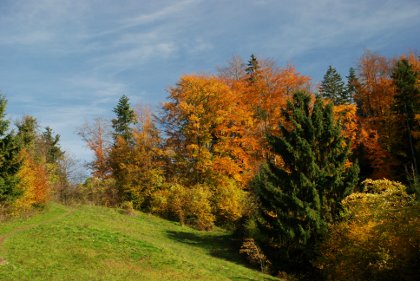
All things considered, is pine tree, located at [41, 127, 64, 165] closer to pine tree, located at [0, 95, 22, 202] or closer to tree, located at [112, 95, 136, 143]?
tree, located at [112, 95, 136, 143]

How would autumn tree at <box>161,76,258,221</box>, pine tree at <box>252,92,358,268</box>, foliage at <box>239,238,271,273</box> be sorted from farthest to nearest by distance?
autumn tree at <box>161,76,258,221</box>, foliage at <box>239,238,271,273</box>, pine tree at <box>252,92,358,268</box>

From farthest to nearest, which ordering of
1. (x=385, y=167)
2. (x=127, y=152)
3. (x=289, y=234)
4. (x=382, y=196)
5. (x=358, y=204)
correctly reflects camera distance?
(x=127, y=152) < (x=385, y=167) < (x=289, y=234) < (x=358, y=204) < (x=382, y=196)

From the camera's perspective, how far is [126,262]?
23188 mm

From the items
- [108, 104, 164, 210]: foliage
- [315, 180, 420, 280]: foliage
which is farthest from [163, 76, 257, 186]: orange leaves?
→ [315, 180, 420, 280]: foliage

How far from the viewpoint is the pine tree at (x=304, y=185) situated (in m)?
26.0

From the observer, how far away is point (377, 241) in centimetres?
1936

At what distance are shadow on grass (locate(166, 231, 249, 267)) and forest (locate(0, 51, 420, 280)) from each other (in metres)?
1.10

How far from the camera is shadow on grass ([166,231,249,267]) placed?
30781 mm

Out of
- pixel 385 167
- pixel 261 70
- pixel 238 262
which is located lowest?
pixel 238 262

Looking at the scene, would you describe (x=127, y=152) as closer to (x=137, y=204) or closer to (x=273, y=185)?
(x=137, y=204)

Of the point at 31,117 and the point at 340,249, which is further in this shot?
the point at 31,117

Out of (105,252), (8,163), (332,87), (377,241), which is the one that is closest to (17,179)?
(8,163)

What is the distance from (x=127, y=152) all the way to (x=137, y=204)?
6.45 metres

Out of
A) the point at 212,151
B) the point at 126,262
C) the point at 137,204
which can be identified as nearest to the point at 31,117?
the point at 137,204
